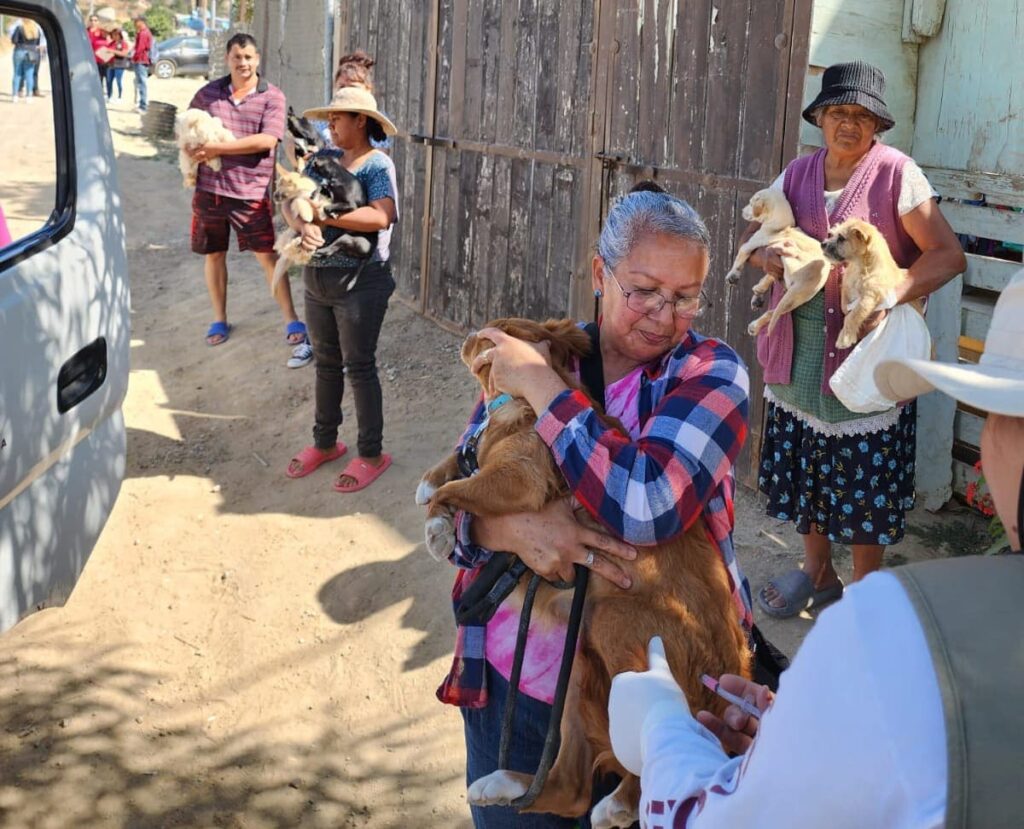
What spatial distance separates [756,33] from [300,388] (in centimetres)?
415

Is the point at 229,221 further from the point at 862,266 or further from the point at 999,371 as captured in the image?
the point at 999,371

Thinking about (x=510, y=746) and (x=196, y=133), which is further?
(x=196, y=133)

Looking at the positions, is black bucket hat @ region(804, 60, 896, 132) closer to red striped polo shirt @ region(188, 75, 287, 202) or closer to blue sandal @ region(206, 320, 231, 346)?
red striped polo shirt @ region(188, 75, 287, 202)

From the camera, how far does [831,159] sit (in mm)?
4066

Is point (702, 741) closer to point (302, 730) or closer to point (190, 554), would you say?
point (302, 730)

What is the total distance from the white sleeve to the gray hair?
1886 millimetres

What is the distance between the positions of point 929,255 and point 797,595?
155 cm

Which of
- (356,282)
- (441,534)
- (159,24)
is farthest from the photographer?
(159,24)

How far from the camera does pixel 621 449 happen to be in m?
2.04

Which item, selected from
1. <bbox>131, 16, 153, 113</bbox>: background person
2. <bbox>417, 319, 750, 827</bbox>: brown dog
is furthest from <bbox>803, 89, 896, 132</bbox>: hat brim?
<bbox>131, 16, 153, 113</bbox>: background person

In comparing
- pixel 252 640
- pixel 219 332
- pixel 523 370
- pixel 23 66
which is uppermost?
pixel 23 66

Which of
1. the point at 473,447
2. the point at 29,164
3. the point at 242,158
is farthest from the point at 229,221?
the point at 473,447

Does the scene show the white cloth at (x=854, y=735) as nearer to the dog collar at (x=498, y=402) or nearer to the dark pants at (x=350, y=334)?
the dog collar at (x=498, y=402)

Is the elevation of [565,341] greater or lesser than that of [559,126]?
lesser
